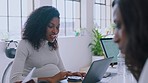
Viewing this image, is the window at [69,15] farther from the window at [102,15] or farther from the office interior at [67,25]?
the window at [102,15]

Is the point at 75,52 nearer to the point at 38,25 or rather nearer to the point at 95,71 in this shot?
the point at 38,25

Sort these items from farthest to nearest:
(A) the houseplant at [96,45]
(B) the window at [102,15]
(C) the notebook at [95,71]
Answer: (B) the window at [102,15] < (A) the houseplant at [96,45] < (C) the notebook at [95,71]

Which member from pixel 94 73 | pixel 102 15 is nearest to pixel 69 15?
pixel 102 15

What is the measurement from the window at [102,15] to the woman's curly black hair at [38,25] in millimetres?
3790

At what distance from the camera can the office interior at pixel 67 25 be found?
3.58 meters

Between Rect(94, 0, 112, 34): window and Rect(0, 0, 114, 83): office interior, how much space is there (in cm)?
3

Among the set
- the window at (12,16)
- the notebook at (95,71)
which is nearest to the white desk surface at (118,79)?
the notebook at (95,71)

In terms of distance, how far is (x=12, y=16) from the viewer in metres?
3.73

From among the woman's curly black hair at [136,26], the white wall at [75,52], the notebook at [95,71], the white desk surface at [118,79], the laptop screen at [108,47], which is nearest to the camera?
the woman's curly black hair at [136,26]

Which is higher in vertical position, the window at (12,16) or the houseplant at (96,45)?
the window at (12,16)

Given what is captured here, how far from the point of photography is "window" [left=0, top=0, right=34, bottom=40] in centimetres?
353

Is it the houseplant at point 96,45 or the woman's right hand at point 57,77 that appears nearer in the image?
the woman's right hand at point 57,77

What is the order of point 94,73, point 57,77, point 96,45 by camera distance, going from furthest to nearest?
point 96,45 < point 57,77 < point 94,73

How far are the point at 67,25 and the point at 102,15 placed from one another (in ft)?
6.06
